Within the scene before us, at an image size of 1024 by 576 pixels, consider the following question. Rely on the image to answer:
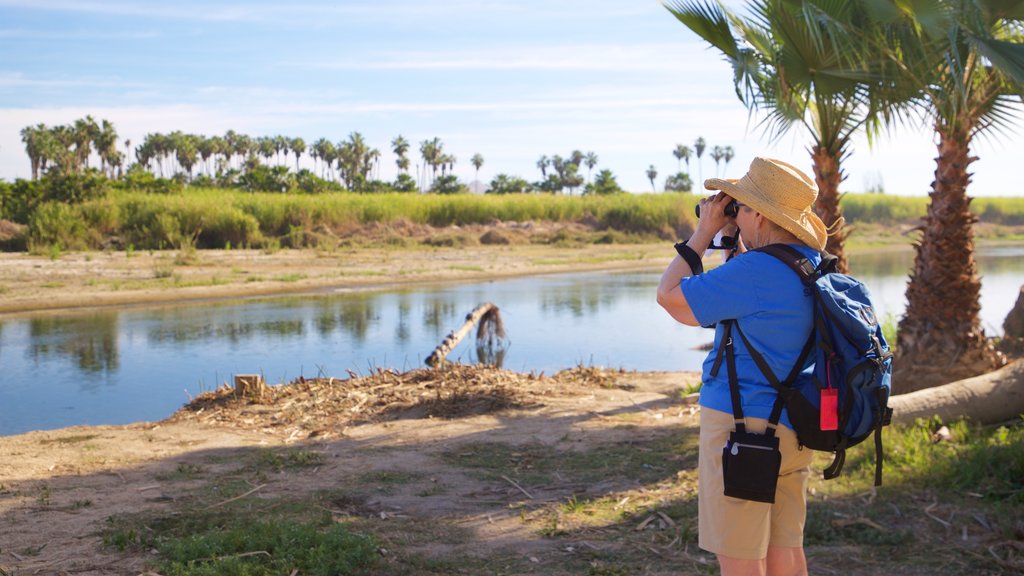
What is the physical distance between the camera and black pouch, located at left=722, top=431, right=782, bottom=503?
3.10m

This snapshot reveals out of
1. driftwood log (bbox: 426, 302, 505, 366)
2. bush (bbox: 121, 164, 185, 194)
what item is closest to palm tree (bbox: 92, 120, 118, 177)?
bush (bbox: 121, 164, 185, 194)

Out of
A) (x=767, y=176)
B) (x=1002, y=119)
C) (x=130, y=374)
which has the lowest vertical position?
(x=130, y=374)

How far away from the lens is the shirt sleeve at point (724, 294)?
10.4 ft

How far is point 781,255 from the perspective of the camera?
324 cm

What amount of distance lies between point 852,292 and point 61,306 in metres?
19.2

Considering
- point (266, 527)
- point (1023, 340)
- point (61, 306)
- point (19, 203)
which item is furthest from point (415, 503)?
point (19, 203)

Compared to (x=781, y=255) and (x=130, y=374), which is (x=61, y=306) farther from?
(x=781, y=255)

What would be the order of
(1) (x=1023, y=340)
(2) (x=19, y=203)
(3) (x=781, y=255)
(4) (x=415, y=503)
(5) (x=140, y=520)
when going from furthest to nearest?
1. (2) (x=19, y=203)
2. (1) (x=1023, y=340)
3. (4) (x=415, y=503)
4. (5) (x=140, y=520)
5. (3) (x=781, y=255)

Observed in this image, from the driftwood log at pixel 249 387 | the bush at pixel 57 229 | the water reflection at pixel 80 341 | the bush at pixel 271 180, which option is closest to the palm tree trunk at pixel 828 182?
the driftwood log at pixel 249 387

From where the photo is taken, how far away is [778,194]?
11.0ft

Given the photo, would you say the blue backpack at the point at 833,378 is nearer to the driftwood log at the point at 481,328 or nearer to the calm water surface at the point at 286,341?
the calm water surface at the point at 286,341

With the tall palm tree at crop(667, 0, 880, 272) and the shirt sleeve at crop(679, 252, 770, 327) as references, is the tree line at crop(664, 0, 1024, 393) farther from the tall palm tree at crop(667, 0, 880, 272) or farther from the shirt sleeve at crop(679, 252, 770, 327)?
the shirt sleeve at crop(679, 252, 770, 327)

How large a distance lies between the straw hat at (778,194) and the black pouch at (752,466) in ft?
2.40

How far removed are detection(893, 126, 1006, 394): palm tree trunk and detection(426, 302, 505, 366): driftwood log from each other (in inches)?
219
